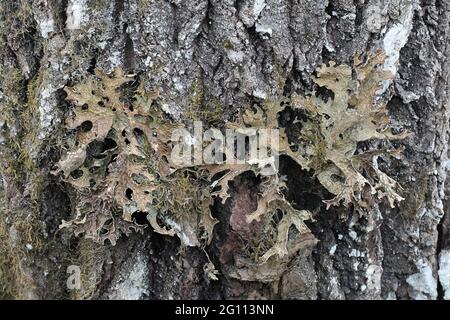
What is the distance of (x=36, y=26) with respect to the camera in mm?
1773

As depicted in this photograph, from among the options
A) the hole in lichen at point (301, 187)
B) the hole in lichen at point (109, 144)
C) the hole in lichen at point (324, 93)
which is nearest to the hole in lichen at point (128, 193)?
the hole in lichen at point (109, 144)

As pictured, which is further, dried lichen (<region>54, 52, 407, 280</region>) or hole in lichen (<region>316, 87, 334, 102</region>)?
hole in lichen (<region>316, 87, 334, 102</region>)

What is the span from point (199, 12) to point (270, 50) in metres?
0.26

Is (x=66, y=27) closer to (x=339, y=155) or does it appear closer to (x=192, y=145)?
(x=192, y=145)

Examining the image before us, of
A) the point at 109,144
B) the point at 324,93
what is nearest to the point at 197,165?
the point at 109,144

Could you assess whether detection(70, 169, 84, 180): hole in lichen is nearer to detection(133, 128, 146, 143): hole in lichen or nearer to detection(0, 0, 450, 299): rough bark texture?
detection(0, 0, 450, 299): rough bark texture

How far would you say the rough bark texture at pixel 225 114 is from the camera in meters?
1.76

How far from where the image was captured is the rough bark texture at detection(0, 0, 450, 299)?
1.76 m

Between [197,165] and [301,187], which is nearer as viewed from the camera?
[197,165]

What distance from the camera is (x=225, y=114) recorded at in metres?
1.83

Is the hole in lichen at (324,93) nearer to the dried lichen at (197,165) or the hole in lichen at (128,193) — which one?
the dried lichen at (197,165)

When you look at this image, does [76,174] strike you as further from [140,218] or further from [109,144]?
[140,218]

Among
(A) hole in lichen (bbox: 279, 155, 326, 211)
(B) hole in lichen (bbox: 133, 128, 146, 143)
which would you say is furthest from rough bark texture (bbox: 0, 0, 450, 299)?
(B) hole in lichen (bbox: 133, 128, 146, 143)
